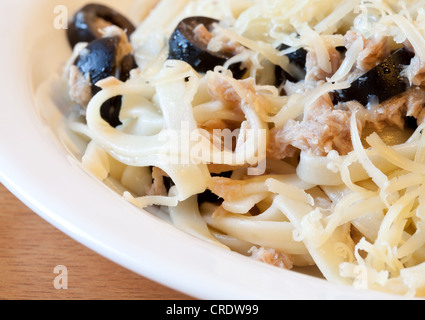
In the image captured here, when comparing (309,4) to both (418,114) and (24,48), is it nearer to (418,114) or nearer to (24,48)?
(418,114)

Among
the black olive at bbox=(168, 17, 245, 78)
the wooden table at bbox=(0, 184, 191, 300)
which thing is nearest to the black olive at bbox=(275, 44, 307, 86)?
the black olive at bbox=(168, 17, 245, 78)

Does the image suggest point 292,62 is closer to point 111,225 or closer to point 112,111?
point 112,111

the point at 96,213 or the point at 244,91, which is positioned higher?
the point at 244,91

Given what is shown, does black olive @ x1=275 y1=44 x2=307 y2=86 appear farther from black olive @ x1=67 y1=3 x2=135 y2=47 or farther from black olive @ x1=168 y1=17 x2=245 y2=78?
black olive @ x1=67 y1=3 x2=135 y2=47

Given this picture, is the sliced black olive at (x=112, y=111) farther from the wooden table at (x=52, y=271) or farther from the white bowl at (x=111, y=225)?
the wooden table at (x=52, y=271)

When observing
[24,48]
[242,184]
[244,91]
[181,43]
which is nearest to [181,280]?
[242,184]

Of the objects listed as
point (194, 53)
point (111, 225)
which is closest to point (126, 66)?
point (194, 53)

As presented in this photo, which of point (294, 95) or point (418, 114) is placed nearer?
point (418, 114)
